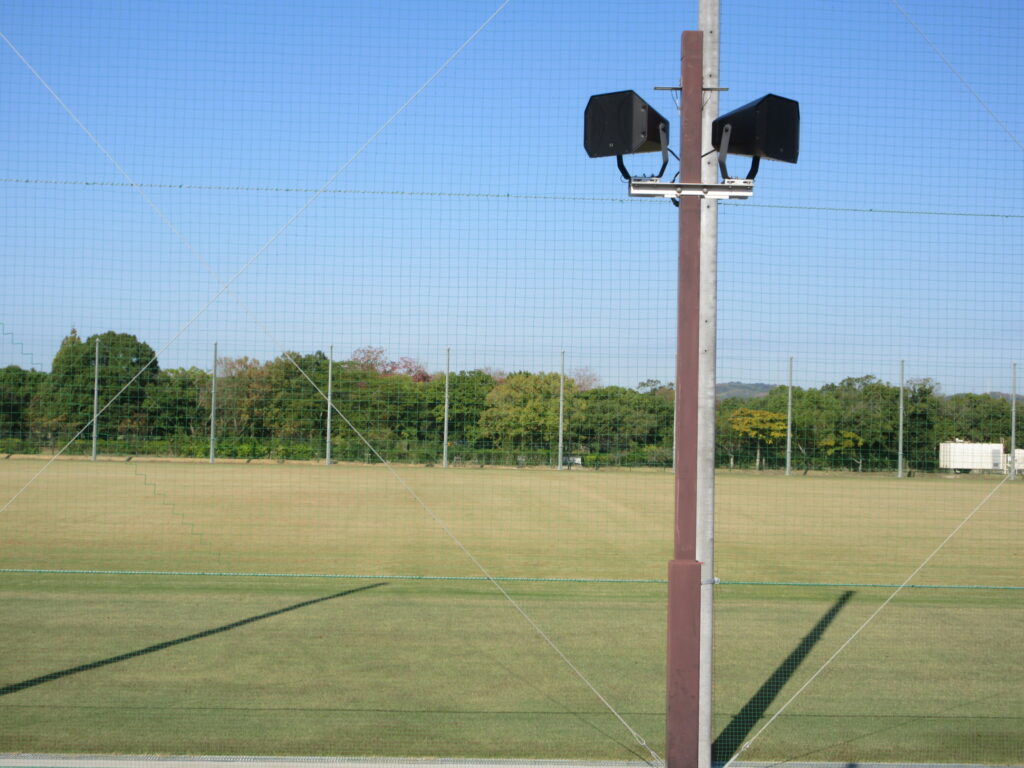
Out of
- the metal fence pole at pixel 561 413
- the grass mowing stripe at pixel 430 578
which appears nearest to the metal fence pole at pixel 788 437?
the grass mowing stripe at pixel 430 578

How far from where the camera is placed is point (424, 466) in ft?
31.2

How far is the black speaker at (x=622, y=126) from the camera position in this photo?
371 cm

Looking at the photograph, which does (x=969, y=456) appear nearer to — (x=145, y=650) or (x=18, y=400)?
(x=145, y=650)

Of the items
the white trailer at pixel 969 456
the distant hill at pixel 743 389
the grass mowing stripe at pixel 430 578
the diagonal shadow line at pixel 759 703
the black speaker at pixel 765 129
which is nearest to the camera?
the black speaker at pixel 765 129

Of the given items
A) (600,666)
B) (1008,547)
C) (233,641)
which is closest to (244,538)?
(233,641)

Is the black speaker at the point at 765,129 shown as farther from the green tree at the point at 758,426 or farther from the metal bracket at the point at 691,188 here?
the green tree at the point at 758,426

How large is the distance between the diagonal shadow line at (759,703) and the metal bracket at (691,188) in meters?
2.52

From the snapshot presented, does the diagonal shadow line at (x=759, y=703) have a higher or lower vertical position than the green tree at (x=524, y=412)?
lower

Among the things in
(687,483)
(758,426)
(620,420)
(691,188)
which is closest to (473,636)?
(687,483)

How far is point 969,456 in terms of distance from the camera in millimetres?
10055

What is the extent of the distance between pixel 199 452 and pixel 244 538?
319 cm

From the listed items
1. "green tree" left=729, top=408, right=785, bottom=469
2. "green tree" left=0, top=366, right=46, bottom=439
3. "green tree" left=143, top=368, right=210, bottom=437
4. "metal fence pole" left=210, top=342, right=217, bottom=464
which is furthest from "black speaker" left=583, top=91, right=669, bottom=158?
"green tree" left=0, top=366, right=46, bottom=439

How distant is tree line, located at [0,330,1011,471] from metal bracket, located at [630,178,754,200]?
13.3ft

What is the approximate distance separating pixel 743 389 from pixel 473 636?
9.54ft
